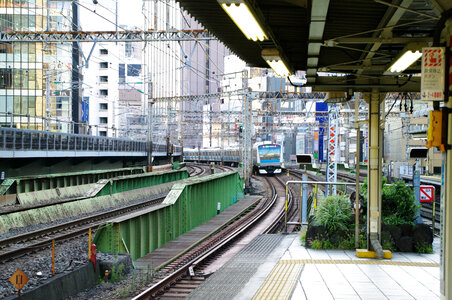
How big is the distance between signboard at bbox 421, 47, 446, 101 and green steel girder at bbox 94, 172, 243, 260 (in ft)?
26.0

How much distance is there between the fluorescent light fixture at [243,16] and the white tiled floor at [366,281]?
3848 millimetres

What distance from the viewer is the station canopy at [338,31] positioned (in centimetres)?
645

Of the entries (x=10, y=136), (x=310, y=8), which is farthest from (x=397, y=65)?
(x=10, y=136)

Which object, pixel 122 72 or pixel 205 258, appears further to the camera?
pixel 122 72

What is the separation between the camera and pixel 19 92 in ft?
143

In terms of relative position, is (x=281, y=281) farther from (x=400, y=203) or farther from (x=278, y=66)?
(x=400, y=203)

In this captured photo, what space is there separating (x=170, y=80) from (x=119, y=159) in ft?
175

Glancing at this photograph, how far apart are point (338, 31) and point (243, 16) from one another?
3111 mm

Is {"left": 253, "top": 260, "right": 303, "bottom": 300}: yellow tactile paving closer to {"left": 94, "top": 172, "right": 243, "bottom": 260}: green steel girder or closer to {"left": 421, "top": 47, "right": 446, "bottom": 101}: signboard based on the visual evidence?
{"left": 421, "top": 47, "right": 446, "bottom": 101}: signboard

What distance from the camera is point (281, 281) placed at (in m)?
8.13

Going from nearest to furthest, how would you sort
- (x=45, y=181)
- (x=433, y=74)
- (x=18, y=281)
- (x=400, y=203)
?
(x=433, y=74), (x=18, y=281), (x=400, y=203), (x=45, y=181)

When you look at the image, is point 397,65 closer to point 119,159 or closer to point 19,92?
point 119,159

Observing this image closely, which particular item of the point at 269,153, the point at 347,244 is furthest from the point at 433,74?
the point at 269,153

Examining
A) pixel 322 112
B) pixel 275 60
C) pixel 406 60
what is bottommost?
pixel 406 60
